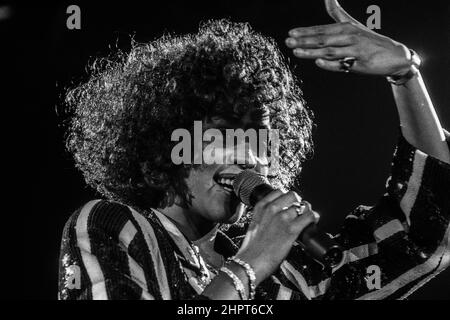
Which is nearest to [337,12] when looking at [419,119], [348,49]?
[348,49]

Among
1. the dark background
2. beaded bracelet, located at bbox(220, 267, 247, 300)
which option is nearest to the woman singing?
beaded bracelet, located at bbox(220, 267, 247, 300)

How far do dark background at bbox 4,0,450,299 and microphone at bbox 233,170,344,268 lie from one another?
1.51 metres

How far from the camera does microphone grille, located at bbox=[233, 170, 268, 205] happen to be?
1387mm

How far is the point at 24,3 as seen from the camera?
2.59 metres

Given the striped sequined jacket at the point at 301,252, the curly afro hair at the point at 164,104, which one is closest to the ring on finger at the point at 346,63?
the striped sequined jacket at the point at 301,252

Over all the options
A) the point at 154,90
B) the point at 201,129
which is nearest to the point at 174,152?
the point at 201,129

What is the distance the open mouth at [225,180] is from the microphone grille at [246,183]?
67 millimetres

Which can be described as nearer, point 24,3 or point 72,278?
point 72,278

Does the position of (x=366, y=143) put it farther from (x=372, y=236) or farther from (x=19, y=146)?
(x=19, y=146)

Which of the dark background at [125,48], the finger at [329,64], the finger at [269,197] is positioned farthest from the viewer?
the dark background at [125,48]

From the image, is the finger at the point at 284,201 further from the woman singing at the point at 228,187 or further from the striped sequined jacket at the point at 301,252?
the striped sequined jacket at the point at 301,252

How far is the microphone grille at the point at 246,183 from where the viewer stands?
1.39 metres

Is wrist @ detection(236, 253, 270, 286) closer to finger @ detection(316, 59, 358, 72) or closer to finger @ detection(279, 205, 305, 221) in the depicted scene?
finger @ detection(279, 205, 305, 221)
